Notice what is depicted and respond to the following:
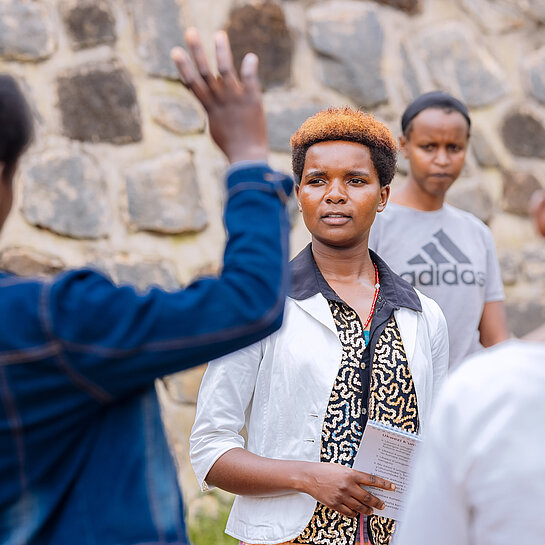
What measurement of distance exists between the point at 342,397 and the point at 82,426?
0.82 m

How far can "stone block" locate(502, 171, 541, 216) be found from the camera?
13.0 ft

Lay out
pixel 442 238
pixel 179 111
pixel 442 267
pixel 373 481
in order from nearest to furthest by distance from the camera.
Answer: pixel 373 481
pixel 442 267
pixel 442 238
pixel 179 111

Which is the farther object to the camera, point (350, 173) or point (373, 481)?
point (350, 173)

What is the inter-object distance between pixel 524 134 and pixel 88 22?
6.55 ft

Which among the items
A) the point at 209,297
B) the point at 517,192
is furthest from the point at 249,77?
the point at 517,192

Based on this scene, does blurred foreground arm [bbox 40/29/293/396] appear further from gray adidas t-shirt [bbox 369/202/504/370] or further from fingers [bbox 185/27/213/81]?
gray adidas t-shirt [bbox 369/202/504/370]

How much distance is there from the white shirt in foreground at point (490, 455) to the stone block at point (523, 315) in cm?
292

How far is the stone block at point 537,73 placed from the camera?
13.3 feet

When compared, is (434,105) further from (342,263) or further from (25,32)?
(25,32)

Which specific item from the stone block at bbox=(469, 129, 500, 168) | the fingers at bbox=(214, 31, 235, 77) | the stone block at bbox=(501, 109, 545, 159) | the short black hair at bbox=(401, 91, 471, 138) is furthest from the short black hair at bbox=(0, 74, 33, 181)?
the stone block at bbox=(501, 109, 545, 159)

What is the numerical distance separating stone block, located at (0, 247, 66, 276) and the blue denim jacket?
2.02 m

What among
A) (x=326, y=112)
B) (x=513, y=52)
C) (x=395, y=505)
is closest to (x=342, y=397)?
(x=395, y=505)

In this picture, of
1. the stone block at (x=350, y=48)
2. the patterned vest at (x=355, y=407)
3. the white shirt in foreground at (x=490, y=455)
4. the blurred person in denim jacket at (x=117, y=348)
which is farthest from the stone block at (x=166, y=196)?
the white shirt in foreground at (x=490, y=455)

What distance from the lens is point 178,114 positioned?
134 inches
